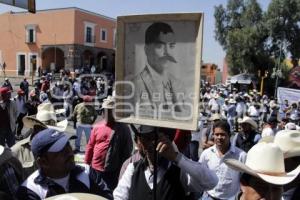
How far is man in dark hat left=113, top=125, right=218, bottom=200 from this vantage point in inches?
104

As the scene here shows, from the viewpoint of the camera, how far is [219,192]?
4367 millimetres

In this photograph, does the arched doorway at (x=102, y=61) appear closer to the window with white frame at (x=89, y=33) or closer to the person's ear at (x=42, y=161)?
the window with white frame at (x=89, y=33)

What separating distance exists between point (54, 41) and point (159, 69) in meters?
52.9

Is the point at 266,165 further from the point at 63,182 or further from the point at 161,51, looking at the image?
the point at 63,182

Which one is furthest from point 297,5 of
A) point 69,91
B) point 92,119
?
point 92,119

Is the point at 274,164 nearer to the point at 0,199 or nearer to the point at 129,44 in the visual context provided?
the point at 129,44

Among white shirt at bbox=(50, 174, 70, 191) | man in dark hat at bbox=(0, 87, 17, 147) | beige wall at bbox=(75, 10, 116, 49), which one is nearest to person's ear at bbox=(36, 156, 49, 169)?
white shirt at bbox=(50, 174, 70, 191)

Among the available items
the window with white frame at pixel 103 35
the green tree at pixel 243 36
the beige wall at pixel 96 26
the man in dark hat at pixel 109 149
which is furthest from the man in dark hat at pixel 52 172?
the window with white frame at pixel 103 35

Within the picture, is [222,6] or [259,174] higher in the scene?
[222,6]

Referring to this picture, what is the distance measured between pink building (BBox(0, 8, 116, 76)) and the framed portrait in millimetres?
49021

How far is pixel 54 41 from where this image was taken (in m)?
53.3

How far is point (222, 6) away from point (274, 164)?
42.2 meters

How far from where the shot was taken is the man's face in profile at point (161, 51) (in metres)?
2.33

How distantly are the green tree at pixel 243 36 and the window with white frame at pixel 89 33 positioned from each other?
1901cm
